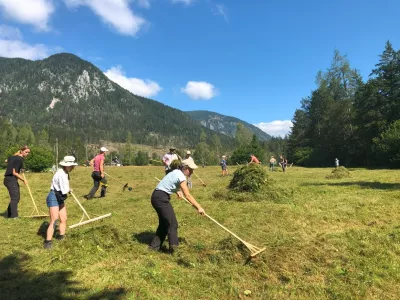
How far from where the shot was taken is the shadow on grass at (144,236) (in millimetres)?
7197

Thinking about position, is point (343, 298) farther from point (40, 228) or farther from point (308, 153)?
point (308, 153)

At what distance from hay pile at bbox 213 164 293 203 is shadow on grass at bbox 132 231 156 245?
4.93 m

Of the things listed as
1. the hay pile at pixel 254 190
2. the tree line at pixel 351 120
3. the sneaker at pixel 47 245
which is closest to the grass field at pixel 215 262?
the sneaker at pixel 47 245

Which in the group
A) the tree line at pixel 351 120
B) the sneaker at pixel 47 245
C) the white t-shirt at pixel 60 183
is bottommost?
the sneaker at pixel 47 245

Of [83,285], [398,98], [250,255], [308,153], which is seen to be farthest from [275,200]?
[308,153]

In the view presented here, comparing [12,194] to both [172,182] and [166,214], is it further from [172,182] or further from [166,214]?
[172,182]

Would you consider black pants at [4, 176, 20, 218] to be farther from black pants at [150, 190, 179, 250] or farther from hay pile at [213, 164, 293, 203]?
hay pile at [213, 164, 293, 203]

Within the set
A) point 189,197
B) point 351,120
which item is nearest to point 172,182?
point 189,197

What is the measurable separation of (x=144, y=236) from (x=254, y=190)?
5979 millimetres

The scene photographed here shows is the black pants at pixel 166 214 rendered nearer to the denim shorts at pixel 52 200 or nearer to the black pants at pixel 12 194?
the denim shorts at pixel 52 200

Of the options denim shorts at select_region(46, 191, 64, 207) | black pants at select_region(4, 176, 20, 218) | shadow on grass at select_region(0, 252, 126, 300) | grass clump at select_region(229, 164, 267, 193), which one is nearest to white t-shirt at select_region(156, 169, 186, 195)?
shadow on grass at select_region(0, 252, 126, 300)

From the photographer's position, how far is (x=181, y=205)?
11.3 meters

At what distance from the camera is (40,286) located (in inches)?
192

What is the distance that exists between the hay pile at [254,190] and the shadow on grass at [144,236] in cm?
493
